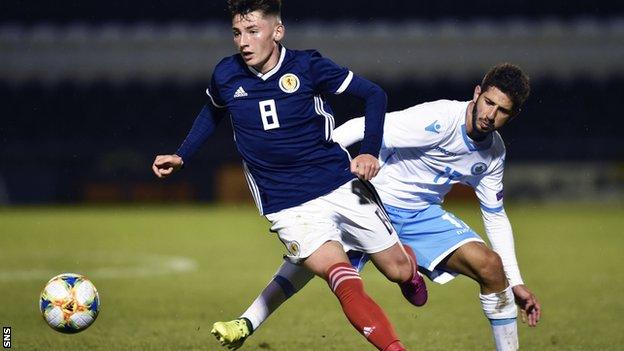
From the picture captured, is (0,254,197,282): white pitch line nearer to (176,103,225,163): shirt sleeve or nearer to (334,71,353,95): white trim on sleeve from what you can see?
(176,103,225,163): shirt sleeve

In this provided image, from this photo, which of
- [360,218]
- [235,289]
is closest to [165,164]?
[360,218]

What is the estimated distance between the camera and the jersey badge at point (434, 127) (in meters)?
5.12

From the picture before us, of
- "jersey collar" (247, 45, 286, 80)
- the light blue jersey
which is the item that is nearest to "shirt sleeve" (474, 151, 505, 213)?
the light blue jersey

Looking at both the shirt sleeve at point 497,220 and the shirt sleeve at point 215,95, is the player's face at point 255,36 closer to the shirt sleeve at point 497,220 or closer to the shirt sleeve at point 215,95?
the shirt sleeve at point 215,95

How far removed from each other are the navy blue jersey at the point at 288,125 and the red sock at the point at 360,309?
426 mm

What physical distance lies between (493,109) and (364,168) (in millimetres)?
921

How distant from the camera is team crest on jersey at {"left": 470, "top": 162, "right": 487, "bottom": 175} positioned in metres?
5.16

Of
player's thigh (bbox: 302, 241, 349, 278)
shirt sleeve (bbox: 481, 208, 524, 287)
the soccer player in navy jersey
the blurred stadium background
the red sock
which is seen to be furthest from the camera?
the blurred stadium background

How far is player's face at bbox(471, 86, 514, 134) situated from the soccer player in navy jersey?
23.7 inches

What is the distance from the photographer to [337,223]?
4684mm

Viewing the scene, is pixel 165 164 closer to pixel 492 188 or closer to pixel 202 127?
pixel 202 127

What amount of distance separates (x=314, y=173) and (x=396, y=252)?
0.56 meters

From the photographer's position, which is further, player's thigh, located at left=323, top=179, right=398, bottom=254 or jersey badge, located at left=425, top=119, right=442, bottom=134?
jersey badge, located at left=425, top=119, right=442, bottom=134

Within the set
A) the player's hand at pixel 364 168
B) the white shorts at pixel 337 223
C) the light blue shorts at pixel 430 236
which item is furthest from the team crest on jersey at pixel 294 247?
the light blue shorts at pixel 430 236
